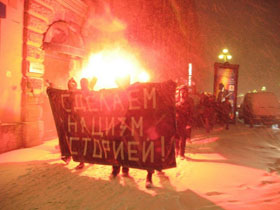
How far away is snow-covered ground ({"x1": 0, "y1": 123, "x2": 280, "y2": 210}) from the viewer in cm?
354

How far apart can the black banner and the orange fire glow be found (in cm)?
525

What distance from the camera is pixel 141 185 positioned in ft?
14.3

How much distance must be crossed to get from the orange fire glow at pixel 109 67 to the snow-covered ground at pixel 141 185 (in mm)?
5413

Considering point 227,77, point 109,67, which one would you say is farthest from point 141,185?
point 227,77

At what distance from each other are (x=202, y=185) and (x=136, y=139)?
154cm

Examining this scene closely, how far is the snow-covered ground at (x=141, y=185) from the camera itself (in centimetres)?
354

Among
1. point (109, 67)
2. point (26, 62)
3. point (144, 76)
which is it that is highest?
point (109, 67)

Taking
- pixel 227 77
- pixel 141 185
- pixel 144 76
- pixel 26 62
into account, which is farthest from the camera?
pixel 144 76

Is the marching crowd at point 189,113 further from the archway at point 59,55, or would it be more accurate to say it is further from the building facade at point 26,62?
the archway at point 59,55

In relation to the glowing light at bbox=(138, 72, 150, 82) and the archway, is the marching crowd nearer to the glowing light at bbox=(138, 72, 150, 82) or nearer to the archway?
the archway

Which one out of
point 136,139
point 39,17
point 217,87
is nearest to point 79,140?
point 136,139

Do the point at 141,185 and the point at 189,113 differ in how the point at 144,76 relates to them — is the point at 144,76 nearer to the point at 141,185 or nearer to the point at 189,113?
the point at 189,113

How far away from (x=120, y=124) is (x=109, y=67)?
869 centimetres

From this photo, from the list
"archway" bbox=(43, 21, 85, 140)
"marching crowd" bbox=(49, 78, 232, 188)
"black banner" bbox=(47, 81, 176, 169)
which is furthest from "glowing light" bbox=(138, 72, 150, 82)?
"black banner" bbox=(47, 81, 176, 169)
